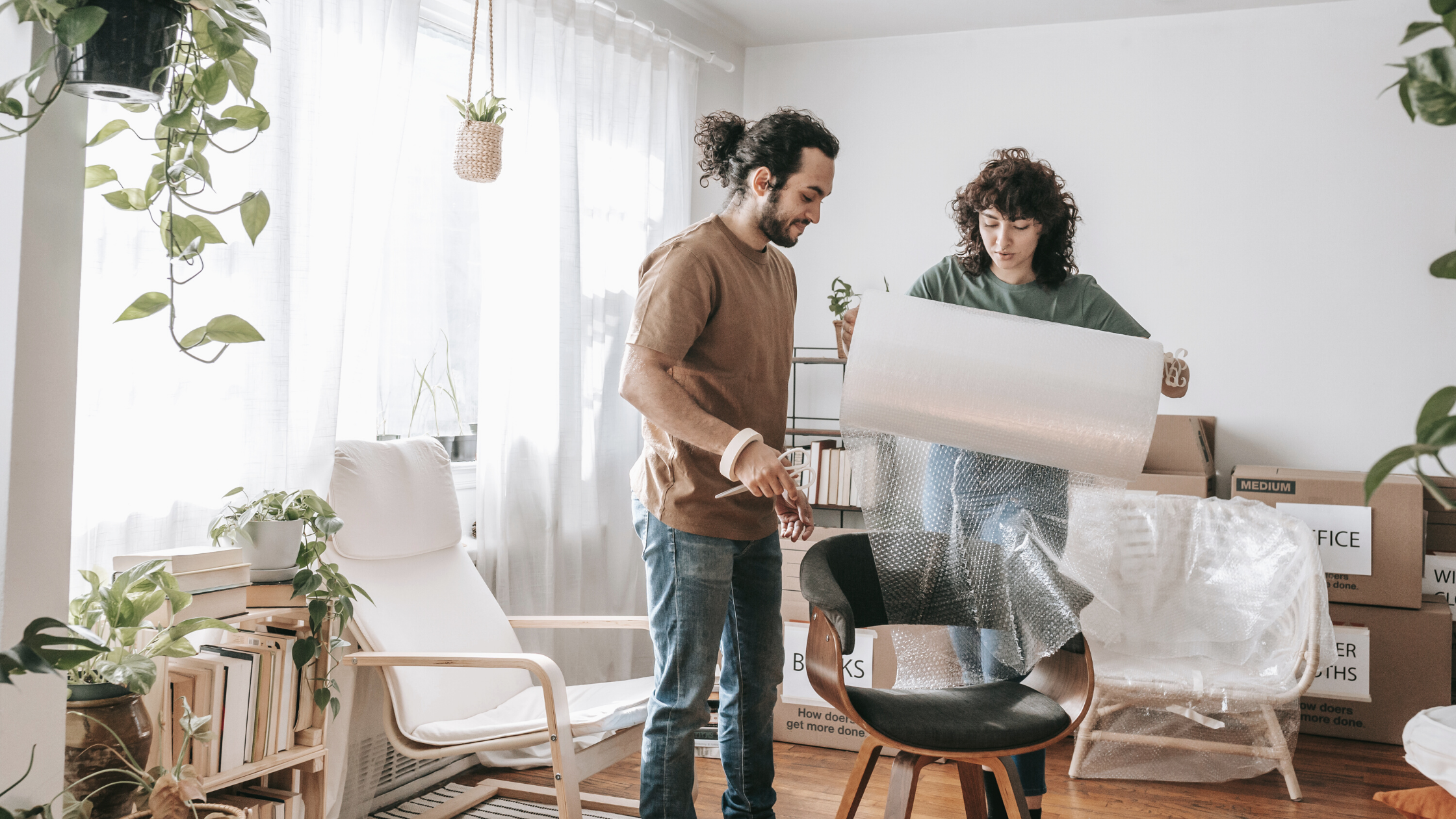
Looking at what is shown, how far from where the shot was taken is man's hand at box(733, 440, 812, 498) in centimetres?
149

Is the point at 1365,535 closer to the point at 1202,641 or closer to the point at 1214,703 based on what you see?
the point at 1202,641

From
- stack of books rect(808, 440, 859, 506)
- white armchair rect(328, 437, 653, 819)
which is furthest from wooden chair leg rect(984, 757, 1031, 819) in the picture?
stack of books rect(808, 440, 859, 506)

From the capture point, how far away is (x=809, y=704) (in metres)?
2.89

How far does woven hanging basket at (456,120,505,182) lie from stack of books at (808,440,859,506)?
1449 mm

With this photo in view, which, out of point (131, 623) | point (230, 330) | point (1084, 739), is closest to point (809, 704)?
point (1084, 739)

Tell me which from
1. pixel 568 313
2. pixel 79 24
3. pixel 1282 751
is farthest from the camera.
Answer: pixel 568 313

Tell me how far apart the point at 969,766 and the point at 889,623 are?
290 millimetres

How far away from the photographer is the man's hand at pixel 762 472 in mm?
1485

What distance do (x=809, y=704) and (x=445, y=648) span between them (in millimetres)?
1127

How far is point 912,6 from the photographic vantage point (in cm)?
357

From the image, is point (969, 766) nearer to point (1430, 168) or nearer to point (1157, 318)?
point (1157, 318)

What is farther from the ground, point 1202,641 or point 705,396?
point 705,396

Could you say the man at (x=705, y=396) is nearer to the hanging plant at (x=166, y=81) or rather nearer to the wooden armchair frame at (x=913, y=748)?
the wooden armchair frame at (x=913, y=748)

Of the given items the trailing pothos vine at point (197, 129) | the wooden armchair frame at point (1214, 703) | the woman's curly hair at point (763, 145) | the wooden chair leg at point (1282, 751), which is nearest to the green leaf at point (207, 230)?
the trailing pothos vine at point (197, 129)
